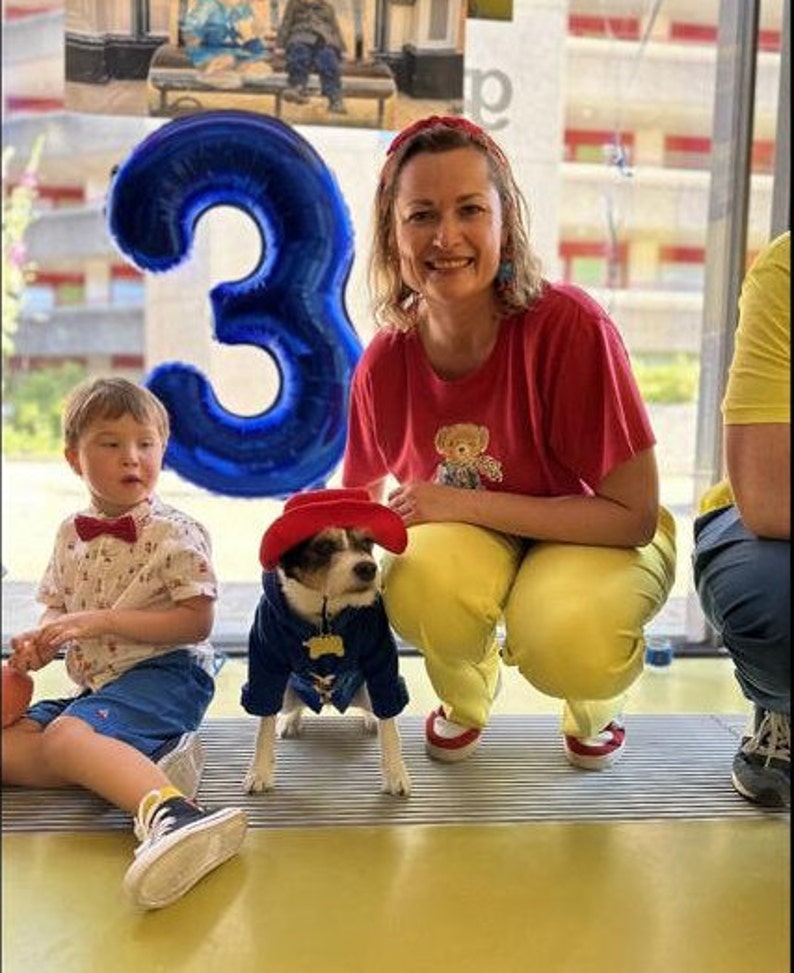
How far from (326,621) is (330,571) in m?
0.09

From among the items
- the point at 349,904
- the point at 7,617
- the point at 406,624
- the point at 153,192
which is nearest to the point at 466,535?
the point at 406,624

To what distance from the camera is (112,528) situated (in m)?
1.58

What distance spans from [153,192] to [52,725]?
0.88 meters

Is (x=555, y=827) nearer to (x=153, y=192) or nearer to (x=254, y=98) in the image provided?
(x=153, y=192)

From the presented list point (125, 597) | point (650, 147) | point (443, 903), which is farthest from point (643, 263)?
point (443, 903)

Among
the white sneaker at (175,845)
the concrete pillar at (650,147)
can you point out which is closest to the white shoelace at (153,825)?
the white sneaker at (175,845)

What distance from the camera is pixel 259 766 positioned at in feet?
4.94

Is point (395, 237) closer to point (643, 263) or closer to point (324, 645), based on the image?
point (324, 645)

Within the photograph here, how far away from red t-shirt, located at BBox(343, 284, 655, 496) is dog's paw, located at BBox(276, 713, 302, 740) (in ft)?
1.41

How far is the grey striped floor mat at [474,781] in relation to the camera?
4.69 feet

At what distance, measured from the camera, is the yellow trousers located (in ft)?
4.73

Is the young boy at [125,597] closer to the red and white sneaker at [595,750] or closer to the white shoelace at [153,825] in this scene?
the white shoelace at [153,825]

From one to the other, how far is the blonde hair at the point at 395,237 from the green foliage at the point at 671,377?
0.72 m

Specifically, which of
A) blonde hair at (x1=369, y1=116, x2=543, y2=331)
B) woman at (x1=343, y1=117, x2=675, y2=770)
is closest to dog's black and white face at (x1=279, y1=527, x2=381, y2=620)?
woman at (x1=343, y1=117, x2=675, y2=770)
